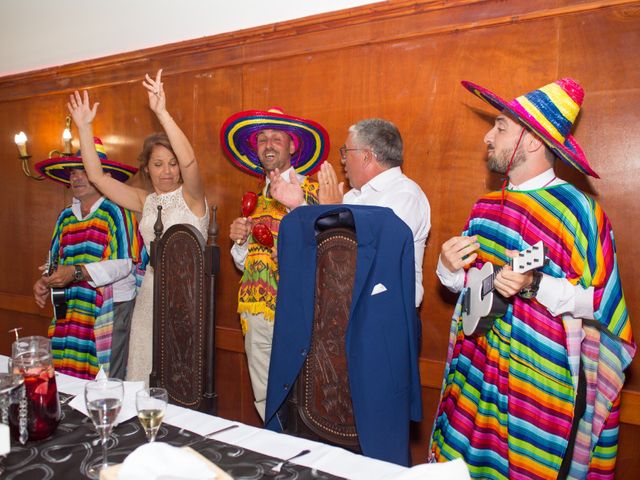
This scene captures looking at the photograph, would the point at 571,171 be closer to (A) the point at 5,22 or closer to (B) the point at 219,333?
(B) the point at 219,333

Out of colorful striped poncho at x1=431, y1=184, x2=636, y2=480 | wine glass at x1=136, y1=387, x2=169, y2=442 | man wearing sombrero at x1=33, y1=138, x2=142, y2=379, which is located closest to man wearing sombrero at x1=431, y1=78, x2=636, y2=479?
colorful striped poncho at x1=431, y1=184, x2=636, y2=480

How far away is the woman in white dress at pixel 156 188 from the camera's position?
9.07 feet

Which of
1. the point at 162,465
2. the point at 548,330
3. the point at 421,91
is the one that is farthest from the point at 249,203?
the point at 162,465

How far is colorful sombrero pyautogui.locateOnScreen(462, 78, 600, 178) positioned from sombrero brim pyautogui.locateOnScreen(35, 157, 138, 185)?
7.37 feet

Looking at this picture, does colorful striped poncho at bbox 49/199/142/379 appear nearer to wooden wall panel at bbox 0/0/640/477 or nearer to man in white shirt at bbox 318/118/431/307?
wooden wall panel at bbox 0/0/640/477

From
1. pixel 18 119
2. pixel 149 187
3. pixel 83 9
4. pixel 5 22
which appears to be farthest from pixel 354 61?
pixel 5 22

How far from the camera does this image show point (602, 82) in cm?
224

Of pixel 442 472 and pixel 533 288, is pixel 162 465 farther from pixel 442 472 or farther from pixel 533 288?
pixel 533 288

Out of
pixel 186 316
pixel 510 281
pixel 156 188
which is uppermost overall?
pixel 156 188

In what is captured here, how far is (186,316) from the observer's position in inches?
84.4

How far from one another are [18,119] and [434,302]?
3.49m

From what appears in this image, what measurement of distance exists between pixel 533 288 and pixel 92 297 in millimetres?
2321

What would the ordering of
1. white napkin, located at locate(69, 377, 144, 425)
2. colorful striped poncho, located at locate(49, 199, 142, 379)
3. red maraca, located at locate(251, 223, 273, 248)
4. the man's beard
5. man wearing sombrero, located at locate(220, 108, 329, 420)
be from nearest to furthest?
white napkin, located at locate(69, 377, 144, 425), the man's beard, red maraca, located at locate(251, 223, 273, 248), man wearing sombrero, located at locate(220, 108, 329, 420), colorful striped poncho, located at locate(49, 199, 142, 379)

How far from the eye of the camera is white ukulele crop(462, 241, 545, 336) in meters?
1.70
